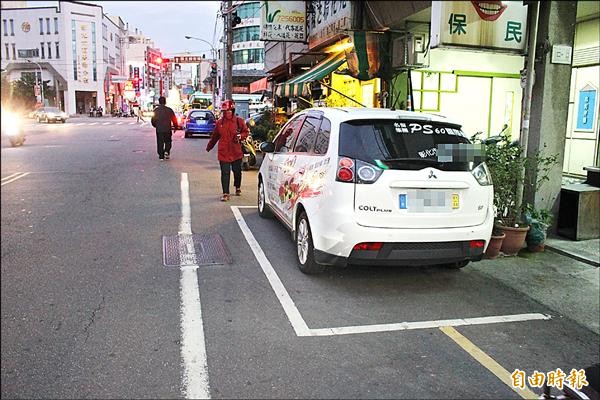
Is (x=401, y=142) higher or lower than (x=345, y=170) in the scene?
higher

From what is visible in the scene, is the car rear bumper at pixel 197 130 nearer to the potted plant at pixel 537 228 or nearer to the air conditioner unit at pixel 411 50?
the air conditioner unit at pixel 411 50

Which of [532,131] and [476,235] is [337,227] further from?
[532,131]

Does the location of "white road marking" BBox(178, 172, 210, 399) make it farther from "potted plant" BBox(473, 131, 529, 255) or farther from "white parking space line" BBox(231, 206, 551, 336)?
"potted plant" BBox(473, 131, 529, 255)

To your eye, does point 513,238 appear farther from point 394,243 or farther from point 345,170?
point 345,170

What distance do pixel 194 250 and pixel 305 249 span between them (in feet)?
5.28

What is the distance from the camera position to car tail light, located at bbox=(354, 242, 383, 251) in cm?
470

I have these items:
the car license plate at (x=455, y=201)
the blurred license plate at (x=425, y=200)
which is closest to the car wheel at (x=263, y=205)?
the blurred license plate at (x=425, y=200)

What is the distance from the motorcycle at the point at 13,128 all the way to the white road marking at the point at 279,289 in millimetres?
3326

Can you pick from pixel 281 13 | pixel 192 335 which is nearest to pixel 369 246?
pixel 192 335

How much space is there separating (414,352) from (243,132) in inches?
254

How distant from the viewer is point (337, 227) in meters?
4.77

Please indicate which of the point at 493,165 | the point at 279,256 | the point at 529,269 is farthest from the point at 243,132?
the point at 529,269

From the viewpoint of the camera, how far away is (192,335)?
395cm

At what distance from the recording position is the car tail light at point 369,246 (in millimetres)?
4695
